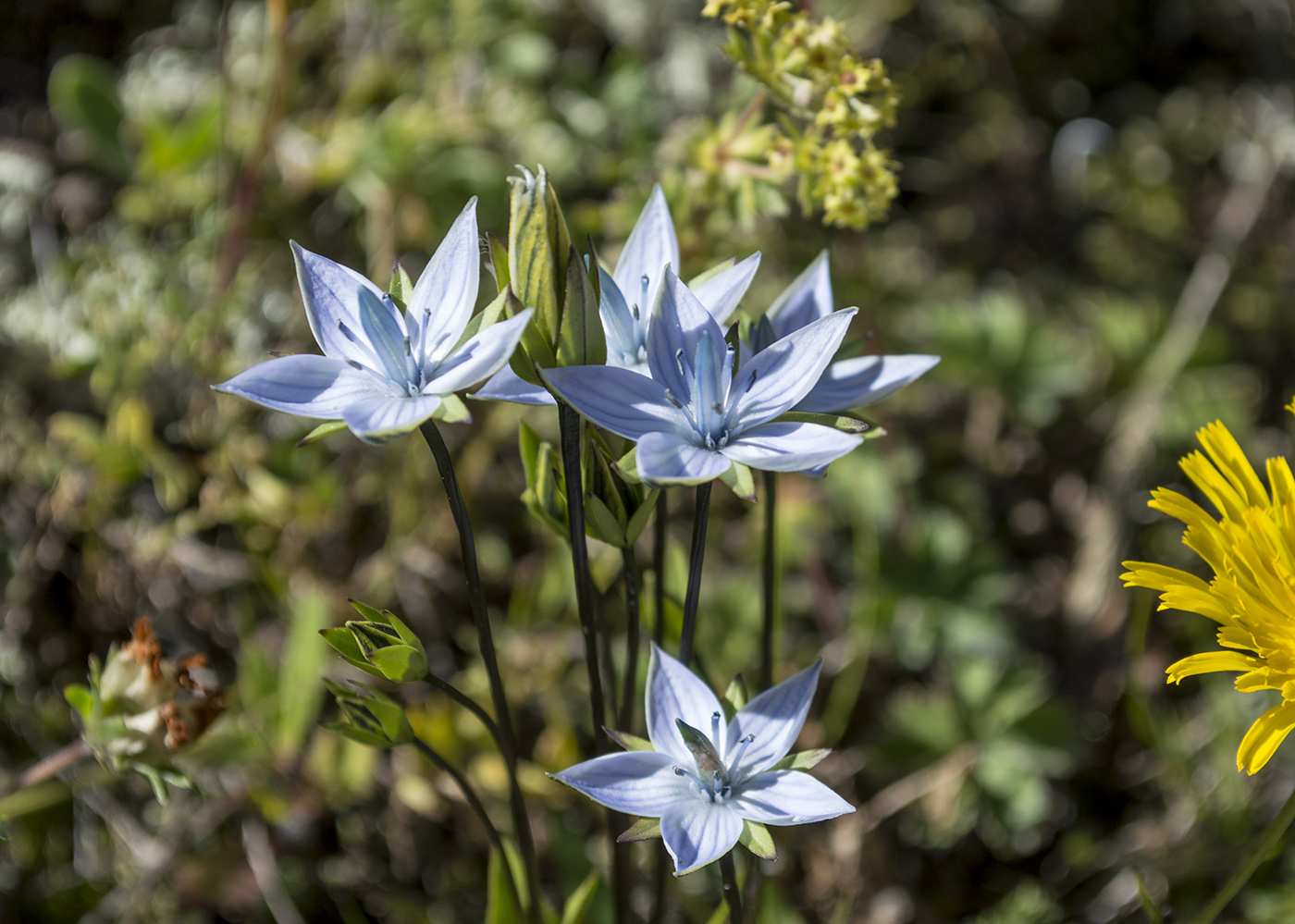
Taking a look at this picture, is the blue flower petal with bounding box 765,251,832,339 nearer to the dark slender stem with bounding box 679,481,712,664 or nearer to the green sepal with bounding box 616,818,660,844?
the dark slender stem with bounding box 679,481,712,664

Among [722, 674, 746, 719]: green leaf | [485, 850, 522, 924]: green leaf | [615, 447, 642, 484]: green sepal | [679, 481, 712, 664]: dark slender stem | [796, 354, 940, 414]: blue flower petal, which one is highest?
[615, 447, 642, 484]: green sepal

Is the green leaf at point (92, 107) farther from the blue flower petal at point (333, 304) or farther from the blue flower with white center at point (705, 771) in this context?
the blue flower with white center at point (705, 771)

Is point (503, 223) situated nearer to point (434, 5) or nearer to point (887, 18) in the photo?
point (434, 5)

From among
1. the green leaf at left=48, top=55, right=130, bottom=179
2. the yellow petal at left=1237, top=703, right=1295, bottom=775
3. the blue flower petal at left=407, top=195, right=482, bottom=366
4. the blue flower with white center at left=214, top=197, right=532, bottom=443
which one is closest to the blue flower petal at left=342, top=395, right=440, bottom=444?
the blue flower with white center at left=214, top=197, right=532, bottom=443

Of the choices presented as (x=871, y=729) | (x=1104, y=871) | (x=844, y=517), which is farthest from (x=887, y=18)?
(x=1104, y=871)

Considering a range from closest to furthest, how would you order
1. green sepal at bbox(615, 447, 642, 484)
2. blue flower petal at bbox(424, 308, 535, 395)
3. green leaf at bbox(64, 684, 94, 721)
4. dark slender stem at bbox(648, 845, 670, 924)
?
blue flower petal at bbox(424, 308, 535, 395) → green sepal at bbox(615, 447, 642, 484) → dark slender stem at bbox(648, 845, 670, 924) → green leaf at bbox(64, 684, 94, 721)

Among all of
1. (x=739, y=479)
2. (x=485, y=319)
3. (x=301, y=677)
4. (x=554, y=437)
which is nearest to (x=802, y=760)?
(x=739, y=479)

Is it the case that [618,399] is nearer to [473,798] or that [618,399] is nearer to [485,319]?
[485,319]
